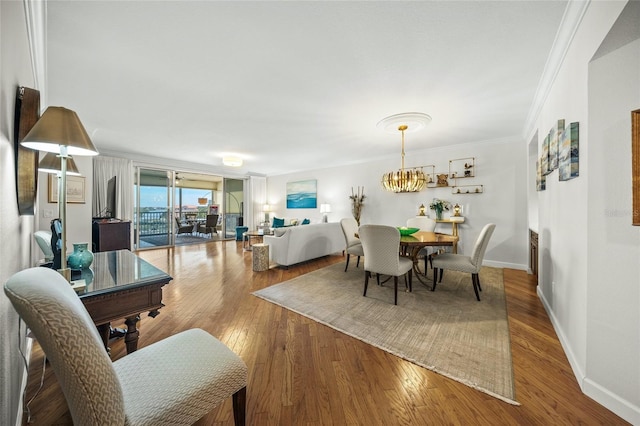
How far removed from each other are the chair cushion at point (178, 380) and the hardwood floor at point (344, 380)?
50 cm

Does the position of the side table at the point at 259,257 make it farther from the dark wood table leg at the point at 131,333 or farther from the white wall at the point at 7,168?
the white wall at the point at 7,168

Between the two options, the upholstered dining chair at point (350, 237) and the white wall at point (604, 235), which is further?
the upholstered dining chair at point (350, 237)

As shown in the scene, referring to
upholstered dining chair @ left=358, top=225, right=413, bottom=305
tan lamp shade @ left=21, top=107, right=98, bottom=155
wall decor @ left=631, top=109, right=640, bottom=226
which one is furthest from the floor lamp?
wall decor @ left=631, top=109, right=640, bottom=226

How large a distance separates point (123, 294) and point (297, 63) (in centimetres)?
222

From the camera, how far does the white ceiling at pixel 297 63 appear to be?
64.2 inches

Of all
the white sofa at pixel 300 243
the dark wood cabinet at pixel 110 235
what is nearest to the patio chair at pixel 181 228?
the dark wood cabinet at pixel 110 235

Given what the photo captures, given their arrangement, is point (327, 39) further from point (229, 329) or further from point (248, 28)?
point (229, 329)

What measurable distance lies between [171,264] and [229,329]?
3.24 meters

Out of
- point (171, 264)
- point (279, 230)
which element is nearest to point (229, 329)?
point (279, 230)

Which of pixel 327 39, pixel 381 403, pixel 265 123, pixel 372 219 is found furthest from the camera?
pixel 372 219

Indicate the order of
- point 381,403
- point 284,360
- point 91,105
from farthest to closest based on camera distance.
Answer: point 91,105 < point 284,360 < point 381,403

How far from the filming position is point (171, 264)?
462 centimetres

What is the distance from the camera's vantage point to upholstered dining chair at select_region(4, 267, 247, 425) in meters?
0.60

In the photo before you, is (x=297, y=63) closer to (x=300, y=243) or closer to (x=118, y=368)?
(x=118, y=368)
